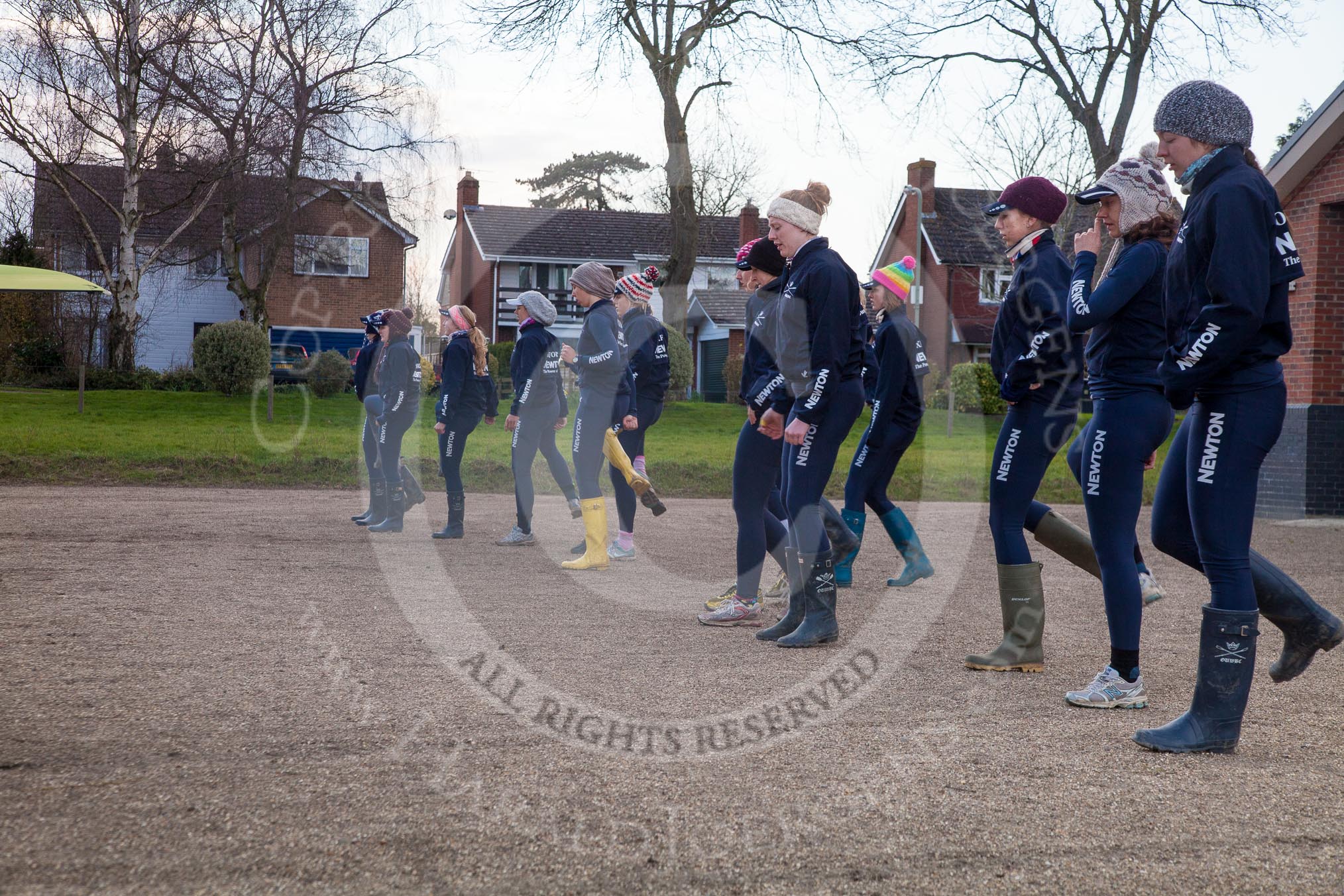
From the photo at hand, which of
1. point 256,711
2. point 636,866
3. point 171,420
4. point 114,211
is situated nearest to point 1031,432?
point 636,866

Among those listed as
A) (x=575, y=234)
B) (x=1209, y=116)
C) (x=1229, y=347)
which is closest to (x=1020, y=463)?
(x=1229, y=347)

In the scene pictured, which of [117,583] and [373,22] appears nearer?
[117,583]

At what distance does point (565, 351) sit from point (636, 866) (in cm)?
570

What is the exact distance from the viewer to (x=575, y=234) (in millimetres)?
54250

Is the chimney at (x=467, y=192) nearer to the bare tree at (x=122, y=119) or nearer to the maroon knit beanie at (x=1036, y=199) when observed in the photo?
the bare tree at (x=122, y=119)

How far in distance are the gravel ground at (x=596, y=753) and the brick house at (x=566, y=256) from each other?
43.3m

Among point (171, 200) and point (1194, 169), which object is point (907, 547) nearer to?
point (1194, 169)

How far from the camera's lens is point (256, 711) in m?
4.06

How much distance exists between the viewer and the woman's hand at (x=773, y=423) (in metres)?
5.45

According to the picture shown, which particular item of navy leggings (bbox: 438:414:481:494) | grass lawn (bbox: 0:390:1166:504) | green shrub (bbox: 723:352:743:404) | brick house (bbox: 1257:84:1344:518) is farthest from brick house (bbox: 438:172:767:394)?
navy leggings (bbox: 438:414:481:494)

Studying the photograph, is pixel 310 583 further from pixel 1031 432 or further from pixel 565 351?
pixel 1031 432

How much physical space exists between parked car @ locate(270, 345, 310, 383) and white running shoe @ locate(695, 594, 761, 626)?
75.1 feet

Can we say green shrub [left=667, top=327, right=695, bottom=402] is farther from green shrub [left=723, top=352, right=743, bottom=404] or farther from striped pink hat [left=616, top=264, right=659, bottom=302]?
striped pink hat [left=616, top=264, right=659, bottom=302]

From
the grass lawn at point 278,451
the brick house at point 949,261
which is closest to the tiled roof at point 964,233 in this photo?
the brick house at point 949,261
